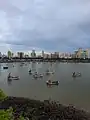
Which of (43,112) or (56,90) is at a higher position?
(43,112)

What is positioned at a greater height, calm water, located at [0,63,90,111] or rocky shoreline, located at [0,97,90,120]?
rocky shoreline, located at [0,97,90,120]

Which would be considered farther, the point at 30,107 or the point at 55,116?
the point at 30,107

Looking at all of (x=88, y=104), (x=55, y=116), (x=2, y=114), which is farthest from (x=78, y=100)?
(x=2, y=114)

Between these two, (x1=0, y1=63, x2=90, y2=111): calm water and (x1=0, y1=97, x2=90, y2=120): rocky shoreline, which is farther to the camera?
(x1=0, y1=63, x2=90, y2=111): calm water

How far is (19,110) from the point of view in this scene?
95.5ft

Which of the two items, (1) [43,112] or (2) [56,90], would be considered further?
(2) [56,90]

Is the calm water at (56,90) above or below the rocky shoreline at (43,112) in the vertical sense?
below

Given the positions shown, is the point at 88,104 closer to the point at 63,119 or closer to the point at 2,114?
the point at 63,119

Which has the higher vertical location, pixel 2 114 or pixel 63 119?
pixel 2 114

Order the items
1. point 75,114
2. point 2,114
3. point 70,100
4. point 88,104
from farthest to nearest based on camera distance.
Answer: point 70,100 → point 88,104 → point 75,114 → point 2,114

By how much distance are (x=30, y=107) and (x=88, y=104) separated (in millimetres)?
10767

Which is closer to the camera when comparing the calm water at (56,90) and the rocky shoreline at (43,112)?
the rocky shoreline at (43,112)

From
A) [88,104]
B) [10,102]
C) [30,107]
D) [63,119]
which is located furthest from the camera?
[88,104]

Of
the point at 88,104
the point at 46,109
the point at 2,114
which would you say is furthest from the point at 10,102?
the point at 2,114
